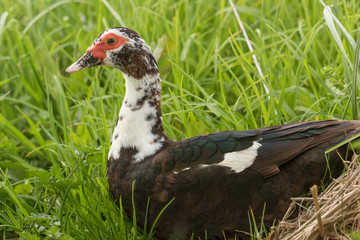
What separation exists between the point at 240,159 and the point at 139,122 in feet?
1.74

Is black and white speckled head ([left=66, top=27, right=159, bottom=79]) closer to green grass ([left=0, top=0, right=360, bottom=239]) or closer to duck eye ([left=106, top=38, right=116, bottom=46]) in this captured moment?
duck eye ([left=106, top=38, right=116, bottom=46])

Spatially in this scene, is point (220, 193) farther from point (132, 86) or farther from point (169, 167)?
point (132, 86)

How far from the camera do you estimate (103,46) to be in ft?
10.0

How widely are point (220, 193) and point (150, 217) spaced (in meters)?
0.34

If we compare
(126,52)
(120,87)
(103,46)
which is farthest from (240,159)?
(120,87)

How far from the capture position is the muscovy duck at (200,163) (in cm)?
283

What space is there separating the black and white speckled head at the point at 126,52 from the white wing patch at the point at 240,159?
57 centimetres

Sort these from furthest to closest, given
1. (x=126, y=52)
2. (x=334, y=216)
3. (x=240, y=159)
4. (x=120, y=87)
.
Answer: (x=120, y=87), (x=126, y=52), (x=240, y=159), (x=334, y=216)

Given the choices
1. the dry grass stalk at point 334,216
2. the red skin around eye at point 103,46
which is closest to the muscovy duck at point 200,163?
the red skin around eye at point 103,46

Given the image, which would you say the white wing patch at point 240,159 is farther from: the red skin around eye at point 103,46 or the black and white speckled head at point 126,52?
the red skin around eye at point 103,46

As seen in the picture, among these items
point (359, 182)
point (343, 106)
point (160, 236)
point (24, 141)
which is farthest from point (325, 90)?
point (24, 141)

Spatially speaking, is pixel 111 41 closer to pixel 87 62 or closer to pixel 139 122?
pixel 87 62

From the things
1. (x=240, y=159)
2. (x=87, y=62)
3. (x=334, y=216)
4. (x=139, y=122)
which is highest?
(x=87, y=62)

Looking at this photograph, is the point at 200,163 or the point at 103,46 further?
the point at 103,46
